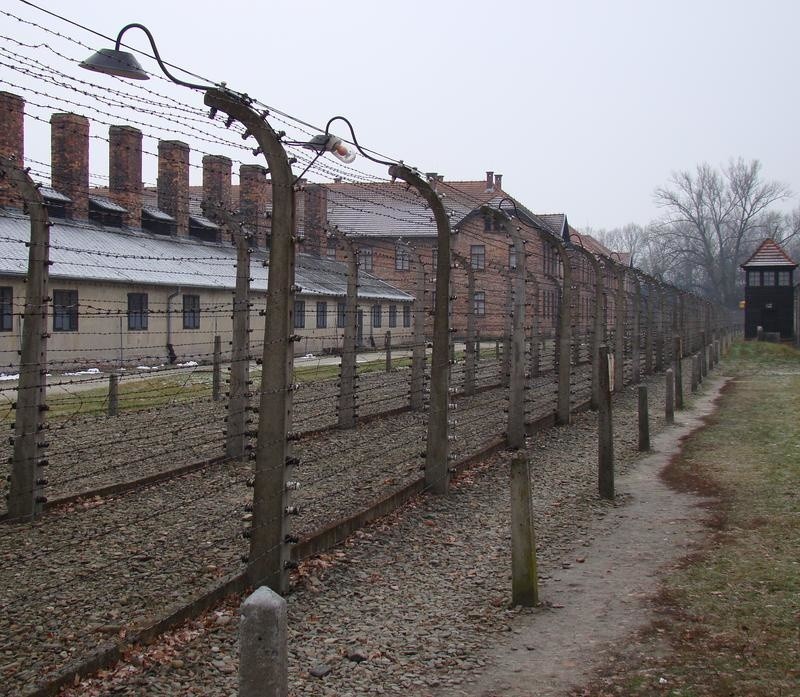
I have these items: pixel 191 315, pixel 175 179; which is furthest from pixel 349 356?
pixel 175 179

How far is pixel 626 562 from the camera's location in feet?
22.5

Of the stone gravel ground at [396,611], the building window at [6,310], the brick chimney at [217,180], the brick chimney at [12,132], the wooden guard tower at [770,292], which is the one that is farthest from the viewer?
the wooden guard tower at [770,292]

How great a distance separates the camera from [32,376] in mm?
7125

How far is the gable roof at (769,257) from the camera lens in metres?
52.2

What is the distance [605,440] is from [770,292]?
1876 inches

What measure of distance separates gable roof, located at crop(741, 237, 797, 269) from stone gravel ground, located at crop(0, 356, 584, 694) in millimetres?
47381

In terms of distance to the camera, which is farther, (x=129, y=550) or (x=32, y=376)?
(x=32, y=376)

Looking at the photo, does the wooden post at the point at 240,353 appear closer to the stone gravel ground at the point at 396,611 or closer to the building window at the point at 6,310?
the stone gravel ground at the point at 396,611

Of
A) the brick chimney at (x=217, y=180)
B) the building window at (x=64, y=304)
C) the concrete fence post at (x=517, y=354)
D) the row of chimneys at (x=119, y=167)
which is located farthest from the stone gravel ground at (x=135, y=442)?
the brick chimney at (x=217, y=180)

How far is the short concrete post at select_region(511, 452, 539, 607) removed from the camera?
577 cm

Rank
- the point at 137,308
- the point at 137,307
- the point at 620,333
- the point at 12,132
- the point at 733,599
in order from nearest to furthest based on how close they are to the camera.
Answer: the point at 733,599 < the point at 620,333 < the point at 12,132 < the point at 137,308 < the point at 137,307

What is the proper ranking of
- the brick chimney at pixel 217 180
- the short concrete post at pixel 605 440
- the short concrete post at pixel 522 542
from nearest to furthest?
the short concrete post at pixel 522 542 < the short concrete post at pixel 605 440 < the brick chimney at pixel 217 180

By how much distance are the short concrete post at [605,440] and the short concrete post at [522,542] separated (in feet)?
11.1

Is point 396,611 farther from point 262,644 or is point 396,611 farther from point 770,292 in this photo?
point 770,292
